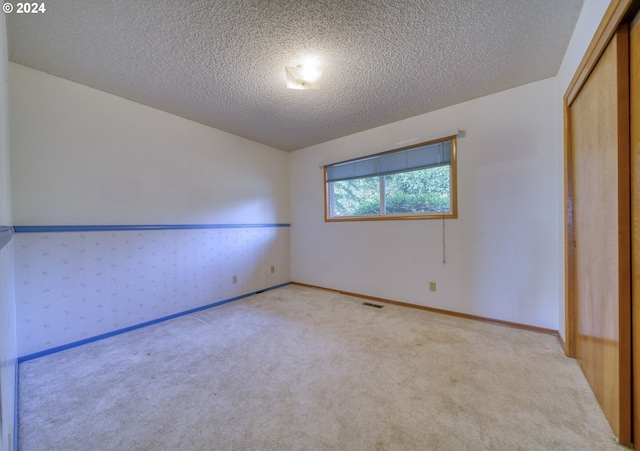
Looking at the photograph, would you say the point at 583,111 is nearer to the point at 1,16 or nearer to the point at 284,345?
the point at 284,345

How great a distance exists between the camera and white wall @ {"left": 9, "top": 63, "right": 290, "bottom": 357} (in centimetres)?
200

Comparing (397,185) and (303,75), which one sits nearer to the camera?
(303,75)

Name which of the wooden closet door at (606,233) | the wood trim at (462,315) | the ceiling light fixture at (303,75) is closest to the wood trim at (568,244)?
the wooden closet door at (606,233)

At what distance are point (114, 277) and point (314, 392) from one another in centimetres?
226

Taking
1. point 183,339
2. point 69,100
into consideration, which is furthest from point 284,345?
point 69,100

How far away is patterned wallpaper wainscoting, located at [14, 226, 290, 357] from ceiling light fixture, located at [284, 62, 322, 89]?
2155 mm

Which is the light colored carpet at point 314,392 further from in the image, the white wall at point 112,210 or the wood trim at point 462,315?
the white wall at point 112,210

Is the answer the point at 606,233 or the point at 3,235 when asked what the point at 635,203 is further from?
the point at 3,235

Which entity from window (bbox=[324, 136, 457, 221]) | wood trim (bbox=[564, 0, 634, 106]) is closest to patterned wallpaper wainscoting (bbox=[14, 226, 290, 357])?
window (bbox=[324, 136, 457, 221])

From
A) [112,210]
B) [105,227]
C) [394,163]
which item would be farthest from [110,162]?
[394,163]

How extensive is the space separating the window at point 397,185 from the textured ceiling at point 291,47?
0.62 m

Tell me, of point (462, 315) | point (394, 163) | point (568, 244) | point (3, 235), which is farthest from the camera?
point (394, 163)

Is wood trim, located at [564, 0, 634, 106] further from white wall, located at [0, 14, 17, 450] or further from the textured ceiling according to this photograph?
white wall, located at [0, 14, 17, 450]

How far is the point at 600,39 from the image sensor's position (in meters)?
1.26
